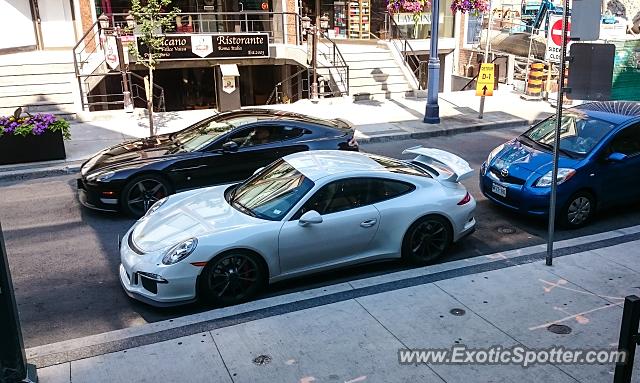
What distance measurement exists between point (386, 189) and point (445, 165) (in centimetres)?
150

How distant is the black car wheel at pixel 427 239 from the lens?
282 inches

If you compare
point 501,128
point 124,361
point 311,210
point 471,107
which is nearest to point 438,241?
point 311,210

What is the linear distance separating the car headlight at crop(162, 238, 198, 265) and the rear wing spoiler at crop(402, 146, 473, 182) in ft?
11.3

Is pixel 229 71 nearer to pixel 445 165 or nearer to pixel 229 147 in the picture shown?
pixel 229 147

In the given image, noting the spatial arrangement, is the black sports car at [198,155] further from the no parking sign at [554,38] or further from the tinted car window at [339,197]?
the no parking sign at [554,38]

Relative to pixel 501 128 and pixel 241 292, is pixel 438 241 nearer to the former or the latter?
pixel 241 292

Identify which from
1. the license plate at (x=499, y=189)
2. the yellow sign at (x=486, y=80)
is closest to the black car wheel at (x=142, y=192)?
the license plate at (x=499, y=189)

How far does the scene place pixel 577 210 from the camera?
8.74 m

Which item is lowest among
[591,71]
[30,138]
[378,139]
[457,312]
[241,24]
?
[378,139]

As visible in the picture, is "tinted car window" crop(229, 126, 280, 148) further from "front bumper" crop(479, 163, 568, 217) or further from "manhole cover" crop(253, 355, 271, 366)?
"manhole cover" crop(253, 355, 271, 366)

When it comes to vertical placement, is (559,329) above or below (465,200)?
below

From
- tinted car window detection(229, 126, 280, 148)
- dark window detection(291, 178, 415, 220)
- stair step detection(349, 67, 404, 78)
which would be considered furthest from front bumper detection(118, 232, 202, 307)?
stair step detection(349, 67, 404, 78)

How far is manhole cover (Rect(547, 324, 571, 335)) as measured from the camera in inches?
223

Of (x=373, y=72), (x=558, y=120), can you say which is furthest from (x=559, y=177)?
(x=373, y=72)
